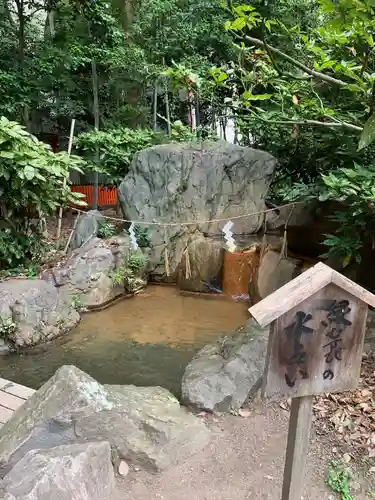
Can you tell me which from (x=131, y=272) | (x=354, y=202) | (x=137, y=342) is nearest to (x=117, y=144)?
(x=131, y=272)

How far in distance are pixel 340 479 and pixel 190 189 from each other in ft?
24.6

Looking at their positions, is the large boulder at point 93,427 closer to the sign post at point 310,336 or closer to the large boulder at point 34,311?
the sign post at point 310,336

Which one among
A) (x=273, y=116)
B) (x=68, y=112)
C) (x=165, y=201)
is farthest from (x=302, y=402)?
(x=68, y=112)

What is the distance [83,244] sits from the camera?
8820 millimetres

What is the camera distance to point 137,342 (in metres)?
6.36

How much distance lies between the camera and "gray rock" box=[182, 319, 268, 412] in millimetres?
3770

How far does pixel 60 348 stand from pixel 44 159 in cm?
294

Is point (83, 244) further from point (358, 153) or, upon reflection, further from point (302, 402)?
point (302, 402)

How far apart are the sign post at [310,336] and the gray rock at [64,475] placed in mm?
1237

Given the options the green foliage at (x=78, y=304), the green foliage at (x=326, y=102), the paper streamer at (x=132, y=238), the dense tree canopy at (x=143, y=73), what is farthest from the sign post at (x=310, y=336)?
the paper streamer at (x=132, y=238)

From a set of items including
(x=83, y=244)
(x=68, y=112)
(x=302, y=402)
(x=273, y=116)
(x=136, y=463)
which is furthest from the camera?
(x=68, y=112)

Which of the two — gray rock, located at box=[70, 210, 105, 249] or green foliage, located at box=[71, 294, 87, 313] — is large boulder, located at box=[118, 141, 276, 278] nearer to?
gray rock, located at box=[70, 210, 105, 249]

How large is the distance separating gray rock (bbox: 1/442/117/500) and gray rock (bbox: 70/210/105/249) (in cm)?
672

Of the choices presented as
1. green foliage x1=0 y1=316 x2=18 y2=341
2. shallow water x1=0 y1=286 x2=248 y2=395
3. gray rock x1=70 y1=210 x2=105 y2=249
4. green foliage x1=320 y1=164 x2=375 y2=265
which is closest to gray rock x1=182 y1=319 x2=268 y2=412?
shallow water x1=0 y1=286 x2=248 y2=395
